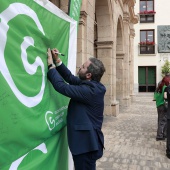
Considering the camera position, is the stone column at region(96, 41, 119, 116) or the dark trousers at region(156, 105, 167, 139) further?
the stone column at region(96, 41, 119, 116)

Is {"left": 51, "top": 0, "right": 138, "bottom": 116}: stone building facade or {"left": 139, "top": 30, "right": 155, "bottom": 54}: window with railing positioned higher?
{"left": 139, "top": 30, "right": 155, "bottom": 54}: window with railing

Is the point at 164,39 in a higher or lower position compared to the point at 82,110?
higher

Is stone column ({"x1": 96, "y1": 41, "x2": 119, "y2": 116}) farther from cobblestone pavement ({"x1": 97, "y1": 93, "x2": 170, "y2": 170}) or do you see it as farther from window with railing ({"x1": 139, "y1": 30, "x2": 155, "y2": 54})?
window with railing ({"x1": 139, "y1": 30, "x2": 155, "y2": 54})

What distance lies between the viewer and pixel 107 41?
10461 millimetres

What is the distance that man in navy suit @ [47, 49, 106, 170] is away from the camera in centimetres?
242

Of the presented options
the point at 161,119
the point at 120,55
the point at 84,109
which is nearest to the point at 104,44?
the point at 120,55

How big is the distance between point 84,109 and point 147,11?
2983 centimetres

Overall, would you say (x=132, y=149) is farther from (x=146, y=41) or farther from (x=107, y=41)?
(x=146, y=41)

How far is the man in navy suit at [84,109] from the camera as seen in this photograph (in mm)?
2424

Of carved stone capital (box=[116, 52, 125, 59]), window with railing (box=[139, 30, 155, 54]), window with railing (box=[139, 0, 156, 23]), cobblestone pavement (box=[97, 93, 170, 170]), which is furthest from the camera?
window with railing (box=[139, 0, 156, 23])

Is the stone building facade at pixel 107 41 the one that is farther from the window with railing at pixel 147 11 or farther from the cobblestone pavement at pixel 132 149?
the window with railing at pixel 147 11

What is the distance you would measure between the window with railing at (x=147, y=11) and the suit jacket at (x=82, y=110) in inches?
Answer: 1159

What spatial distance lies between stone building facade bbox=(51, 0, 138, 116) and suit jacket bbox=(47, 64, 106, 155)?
4.09m

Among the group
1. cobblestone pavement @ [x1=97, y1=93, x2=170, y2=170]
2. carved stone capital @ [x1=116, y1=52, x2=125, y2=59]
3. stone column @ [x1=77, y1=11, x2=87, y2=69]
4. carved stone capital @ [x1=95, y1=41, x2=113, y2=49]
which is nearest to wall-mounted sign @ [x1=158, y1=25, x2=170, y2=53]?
carved stone capital @ [x1=116, y1=52, x2=125, y2=59]
